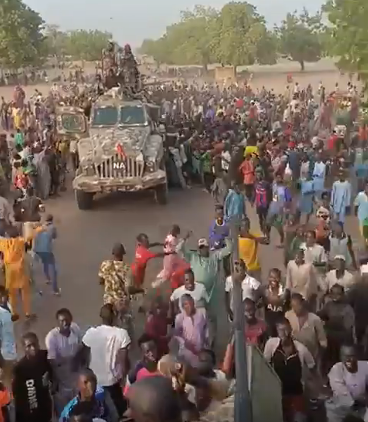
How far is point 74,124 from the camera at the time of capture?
52.9 ft

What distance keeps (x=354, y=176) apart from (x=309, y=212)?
1.56 metres

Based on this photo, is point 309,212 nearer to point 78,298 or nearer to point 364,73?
point 78,298

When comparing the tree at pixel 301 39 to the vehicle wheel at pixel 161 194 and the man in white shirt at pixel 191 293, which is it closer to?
the vehicle wheel at pixel 161 194

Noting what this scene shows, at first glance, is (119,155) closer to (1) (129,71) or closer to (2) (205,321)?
(1) (129,71)

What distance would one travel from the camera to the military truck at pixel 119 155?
45.8 ft

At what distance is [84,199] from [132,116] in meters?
2.01

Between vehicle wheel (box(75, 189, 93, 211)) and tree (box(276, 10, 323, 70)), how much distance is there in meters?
43.8

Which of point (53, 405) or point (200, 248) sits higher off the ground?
point (200, 248)

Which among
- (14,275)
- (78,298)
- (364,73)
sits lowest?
(78,298)

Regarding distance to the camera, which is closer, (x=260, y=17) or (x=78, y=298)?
(x=78, y=298)

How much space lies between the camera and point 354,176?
1320 centimetres

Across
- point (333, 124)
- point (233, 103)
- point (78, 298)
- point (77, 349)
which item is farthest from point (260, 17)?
point (77, 349)

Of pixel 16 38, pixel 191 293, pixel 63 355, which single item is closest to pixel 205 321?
pixel 191 293

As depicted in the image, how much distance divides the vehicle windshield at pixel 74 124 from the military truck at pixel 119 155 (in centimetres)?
51
